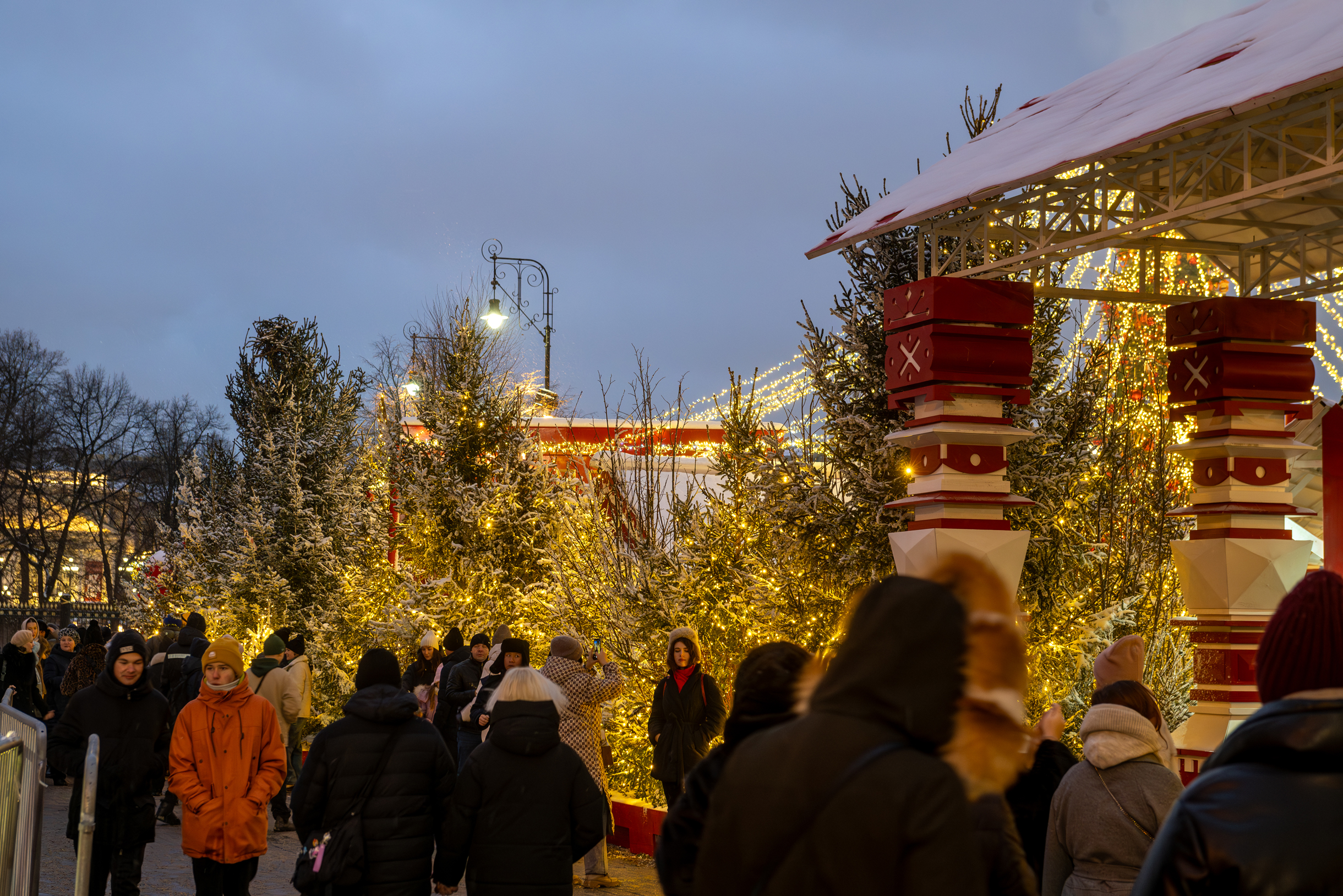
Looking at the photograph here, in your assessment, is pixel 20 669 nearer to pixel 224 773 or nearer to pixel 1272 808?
pixel 224 773

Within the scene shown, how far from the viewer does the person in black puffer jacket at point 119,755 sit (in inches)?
292

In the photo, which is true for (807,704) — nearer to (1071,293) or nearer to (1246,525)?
(1071,293)

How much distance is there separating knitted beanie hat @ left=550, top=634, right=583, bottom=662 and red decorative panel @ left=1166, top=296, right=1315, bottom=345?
7487 mm

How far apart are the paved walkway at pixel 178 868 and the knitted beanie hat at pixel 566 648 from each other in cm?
171

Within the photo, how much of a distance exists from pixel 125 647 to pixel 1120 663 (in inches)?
219

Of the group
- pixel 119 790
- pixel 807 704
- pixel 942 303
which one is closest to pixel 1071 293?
pixel 942 303

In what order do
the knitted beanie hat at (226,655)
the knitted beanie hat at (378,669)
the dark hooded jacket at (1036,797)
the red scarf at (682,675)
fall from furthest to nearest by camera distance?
the red scarf at (682,675), the knitted beanie hat at (226,655), the knitted beanie hat at (378,669), the dark hooded jacket at (1036,797)

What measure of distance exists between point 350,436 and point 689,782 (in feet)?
76.7

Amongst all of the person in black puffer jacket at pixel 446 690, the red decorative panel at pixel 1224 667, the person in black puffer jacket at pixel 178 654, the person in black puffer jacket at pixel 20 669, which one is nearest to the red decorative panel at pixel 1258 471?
the red decorative panel at pixel 1224 667

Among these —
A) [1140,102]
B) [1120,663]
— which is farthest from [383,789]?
[1140,102]

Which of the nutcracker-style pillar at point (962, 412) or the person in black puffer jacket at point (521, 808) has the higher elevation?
the nutcracker-style pillar at point (962, 412)

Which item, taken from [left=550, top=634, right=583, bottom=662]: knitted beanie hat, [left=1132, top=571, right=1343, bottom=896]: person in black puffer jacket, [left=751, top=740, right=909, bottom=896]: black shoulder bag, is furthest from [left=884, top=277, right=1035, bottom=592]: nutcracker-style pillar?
[left=751, top=740, right=909, bottom=896]: black shoulder bag

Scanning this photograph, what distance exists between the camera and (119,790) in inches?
293

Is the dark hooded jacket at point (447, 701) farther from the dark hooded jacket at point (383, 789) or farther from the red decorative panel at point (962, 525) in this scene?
the dark hooded jacket at point (383, 789)
